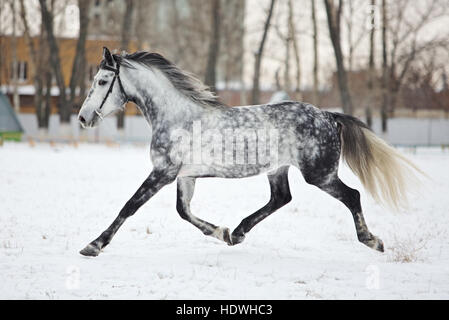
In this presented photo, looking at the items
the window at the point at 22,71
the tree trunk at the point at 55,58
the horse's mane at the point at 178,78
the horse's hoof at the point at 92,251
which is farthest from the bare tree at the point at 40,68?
the horse's hoof at the point at 92,251

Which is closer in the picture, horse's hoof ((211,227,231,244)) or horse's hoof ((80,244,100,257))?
horse's hoof ((80,244,100,257))

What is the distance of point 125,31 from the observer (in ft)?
72.8

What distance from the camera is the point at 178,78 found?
4.82 m

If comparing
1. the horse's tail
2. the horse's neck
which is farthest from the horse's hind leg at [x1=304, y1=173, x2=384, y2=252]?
the horse's neck

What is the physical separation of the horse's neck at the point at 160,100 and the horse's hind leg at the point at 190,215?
646 millimetres

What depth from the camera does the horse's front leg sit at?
175 inches

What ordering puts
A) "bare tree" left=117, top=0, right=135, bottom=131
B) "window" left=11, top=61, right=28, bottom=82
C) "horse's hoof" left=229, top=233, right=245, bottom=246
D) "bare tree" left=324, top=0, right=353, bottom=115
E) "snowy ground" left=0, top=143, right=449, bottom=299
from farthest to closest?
"window" left=11, top=61, right=28, bottom=82 < "bare tree" left=117, top=0, right=135, bottom=131 < "bare tree" left=324, top=0, right=353, bottom=115 < "horse's hoof" left=229, top=233, right=245, bottom=246 < "snowy ground" left=0, top=143, right=449, bottom=299

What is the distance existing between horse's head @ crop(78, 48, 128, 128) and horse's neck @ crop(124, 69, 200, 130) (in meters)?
0.20

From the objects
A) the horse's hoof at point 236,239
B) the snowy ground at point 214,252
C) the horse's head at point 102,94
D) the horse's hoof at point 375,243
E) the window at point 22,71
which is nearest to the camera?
the snowy ground at point 214,252

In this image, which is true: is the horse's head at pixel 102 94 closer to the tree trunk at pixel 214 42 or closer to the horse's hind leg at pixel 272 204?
the horse's hind leg at pixel 272 204

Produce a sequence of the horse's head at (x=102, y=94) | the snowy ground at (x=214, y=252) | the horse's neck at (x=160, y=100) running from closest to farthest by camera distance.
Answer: the snowy ground at (x=214, y=252)
the horse's head at (x=102, y=94)
the horse's neck at (x=160, y=100)

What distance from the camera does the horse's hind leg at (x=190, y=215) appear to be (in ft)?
16.0

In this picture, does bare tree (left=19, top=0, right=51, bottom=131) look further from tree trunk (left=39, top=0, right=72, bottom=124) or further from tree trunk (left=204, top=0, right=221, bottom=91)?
tree trunk (left=204, top=0, right=221, bottom=91)

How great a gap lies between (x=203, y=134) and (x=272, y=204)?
3.53 feet
